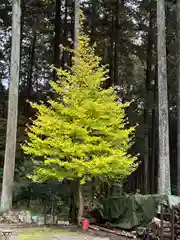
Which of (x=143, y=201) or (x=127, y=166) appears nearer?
(x=143, y=201)

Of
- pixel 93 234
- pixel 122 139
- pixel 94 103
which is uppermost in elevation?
pixel 94 103

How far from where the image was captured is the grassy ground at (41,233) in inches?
352

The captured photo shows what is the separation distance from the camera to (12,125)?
524 inches

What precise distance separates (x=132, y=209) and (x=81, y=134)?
9.27ft

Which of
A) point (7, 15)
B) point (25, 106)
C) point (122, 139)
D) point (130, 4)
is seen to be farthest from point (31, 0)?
point (122, 139)

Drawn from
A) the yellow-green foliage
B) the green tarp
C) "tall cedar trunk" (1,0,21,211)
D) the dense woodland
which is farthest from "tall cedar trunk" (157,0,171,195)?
"tall cedar trunk" (1,0,21,211)

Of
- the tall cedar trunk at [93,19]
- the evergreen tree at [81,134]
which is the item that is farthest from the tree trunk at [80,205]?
the tall cedar trunk at [93,19]

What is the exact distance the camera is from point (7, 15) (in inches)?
774

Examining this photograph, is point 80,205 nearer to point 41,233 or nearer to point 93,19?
point 41,233

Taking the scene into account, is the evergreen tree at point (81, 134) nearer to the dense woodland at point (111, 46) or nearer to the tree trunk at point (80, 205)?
the tree trunk at point (80, 205)

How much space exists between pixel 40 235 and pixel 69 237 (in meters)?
0.82

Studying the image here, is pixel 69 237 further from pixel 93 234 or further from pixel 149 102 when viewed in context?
pixel 149 102

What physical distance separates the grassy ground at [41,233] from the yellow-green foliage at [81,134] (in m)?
1.69

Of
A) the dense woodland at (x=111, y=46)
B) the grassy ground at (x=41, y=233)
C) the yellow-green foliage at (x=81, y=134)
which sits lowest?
the grassy ground at (x=41, y=233)
